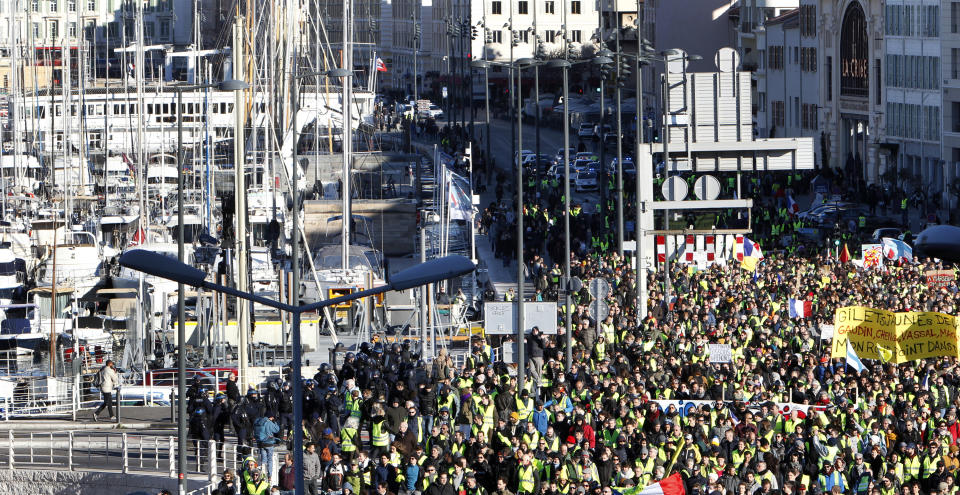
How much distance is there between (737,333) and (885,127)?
51709 millimetres

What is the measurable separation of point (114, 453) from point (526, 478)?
8316 mm

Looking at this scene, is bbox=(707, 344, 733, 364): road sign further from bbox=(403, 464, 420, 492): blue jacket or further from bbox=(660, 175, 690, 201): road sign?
A: bbox=(403, 464, 420, 492): blue jacket

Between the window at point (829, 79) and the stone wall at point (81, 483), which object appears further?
the window at point (829, 79)

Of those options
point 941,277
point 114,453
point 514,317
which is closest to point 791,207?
point 941,277

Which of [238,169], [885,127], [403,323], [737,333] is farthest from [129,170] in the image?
A: [737,333]

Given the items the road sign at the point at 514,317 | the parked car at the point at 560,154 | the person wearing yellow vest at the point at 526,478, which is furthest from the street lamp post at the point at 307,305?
the parked car at the point at 560,154

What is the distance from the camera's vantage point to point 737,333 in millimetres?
31688

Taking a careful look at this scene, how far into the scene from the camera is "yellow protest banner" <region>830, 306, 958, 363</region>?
89.5ft

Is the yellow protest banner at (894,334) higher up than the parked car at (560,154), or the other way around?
the parked car at (560,154)

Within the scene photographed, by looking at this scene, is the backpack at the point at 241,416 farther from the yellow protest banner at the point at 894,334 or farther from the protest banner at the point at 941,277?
the protest banner at the point at 941,277

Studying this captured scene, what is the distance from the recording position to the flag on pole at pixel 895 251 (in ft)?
144

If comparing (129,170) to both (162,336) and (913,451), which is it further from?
(913,451)

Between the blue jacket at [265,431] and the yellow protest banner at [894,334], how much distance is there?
780cm

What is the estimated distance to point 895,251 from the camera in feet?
145
